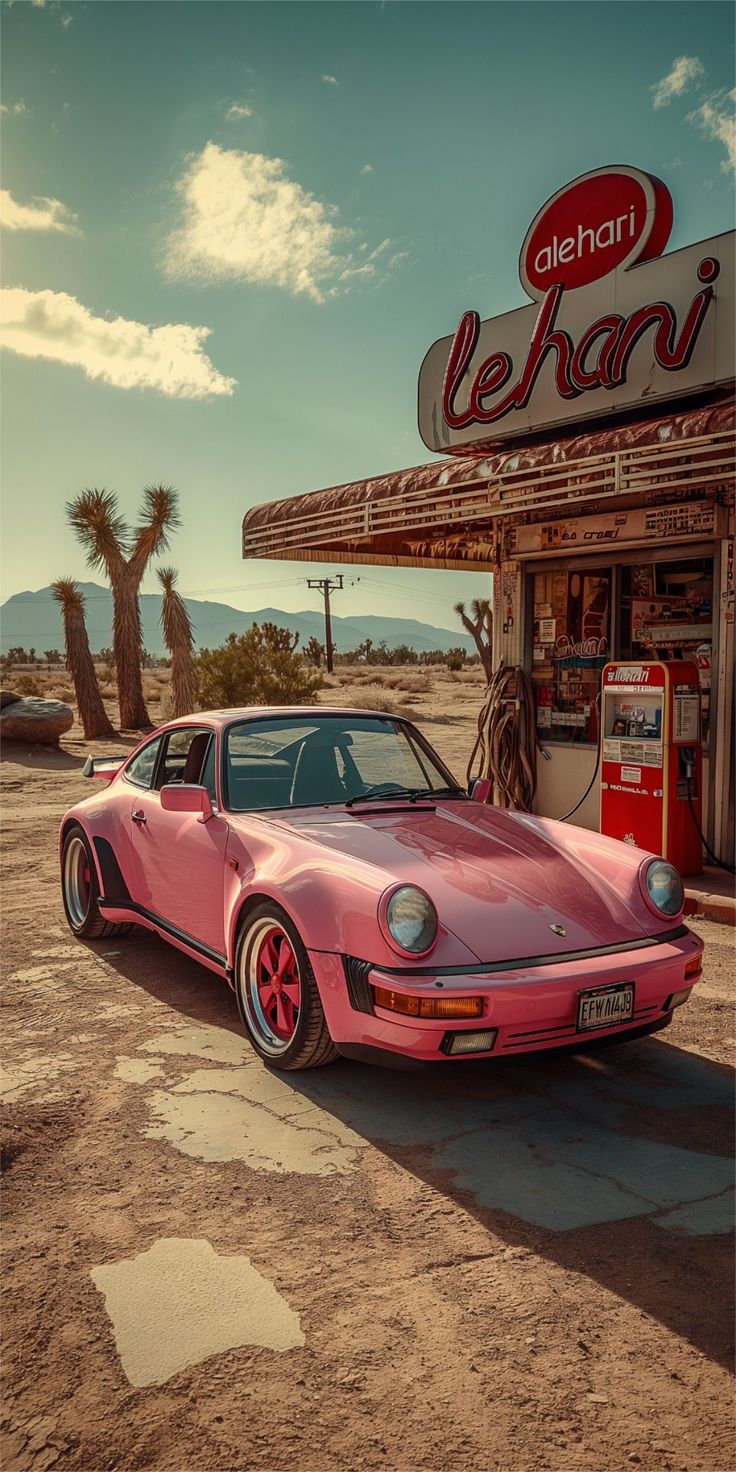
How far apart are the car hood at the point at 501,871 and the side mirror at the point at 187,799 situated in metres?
0.39

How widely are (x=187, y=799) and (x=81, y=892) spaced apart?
1.89m

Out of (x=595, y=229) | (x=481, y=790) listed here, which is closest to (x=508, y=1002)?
(x=481, y=790)

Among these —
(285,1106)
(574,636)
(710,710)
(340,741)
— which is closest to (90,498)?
(574,636)

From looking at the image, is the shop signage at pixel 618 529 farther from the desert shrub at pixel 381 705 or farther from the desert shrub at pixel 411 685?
the desert shrub at pixel 411 685

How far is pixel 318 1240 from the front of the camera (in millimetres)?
2957

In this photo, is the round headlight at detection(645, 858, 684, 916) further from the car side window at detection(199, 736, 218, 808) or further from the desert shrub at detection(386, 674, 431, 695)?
the desert shrub at detection(386, 674, 431, 695)

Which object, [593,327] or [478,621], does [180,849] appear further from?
[478,621]

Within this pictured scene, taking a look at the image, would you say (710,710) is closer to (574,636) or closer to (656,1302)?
(574,636)

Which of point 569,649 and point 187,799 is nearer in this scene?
point 187,799

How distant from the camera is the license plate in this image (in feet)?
11.9

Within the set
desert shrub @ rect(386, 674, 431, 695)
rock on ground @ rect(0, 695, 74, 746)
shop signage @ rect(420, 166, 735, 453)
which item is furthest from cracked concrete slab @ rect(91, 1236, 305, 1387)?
desert shrub @ rect(386, 674, 431, 695)

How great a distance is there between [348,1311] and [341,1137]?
0.99 m

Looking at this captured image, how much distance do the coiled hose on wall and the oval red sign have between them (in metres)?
3.67

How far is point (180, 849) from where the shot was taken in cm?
506
